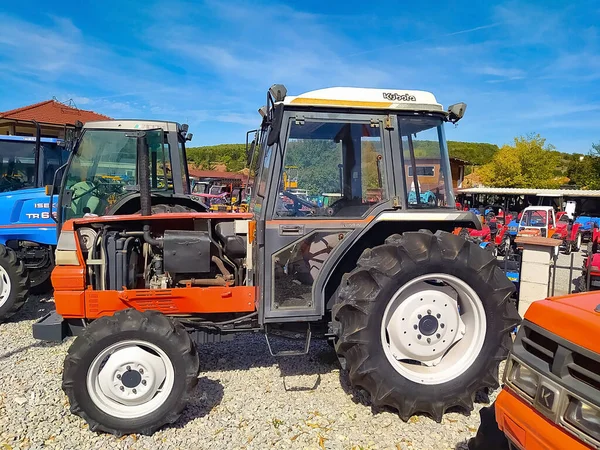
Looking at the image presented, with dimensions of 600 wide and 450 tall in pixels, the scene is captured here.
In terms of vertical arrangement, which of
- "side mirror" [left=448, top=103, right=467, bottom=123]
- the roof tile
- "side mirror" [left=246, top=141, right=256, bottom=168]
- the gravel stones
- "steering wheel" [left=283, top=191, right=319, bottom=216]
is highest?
the roof tile

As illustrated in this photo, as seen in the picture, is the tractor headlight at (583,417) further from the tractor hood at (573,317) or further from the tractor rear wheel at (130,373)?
the tractor rear wheel at (130,373)

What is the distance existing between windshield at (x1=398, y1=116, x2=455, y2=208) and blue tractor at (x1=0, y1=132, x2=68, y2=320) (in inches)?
178

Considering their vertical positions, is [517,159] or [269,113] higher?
[517,159]

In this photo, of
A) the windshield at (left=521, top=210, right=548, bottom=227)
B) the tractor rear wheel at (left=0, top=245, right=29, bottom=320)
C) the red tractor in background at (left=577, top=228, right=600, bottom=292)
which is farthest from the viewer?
the windshield at (left=521, top=210, right=548, bottom=227)

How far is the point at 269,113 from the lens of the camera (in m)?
3.52

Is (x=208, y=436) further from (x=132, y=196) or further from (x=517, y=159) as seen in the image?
(x=517, y=159)

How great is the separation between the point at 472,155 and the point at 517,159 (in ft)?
70.7

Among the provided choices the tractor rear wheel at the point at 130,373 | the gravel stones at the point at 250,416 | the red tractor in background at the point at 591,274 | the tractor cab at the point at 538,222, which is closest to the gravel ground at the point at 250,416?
the gravel stones at the point at 250,416

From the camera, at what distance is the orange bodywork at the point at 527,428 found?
1635mm

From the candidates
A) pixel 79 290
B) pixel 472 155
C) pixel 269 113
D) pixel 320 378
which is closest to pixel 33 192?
pixel 79 290

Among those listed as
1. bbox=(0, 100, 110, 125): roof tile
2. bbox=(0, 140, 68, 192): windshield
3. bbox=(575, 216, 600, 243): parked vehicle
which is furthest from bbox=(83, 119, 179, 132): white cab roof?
bbox=(0, 100, 110, 125): roof tile

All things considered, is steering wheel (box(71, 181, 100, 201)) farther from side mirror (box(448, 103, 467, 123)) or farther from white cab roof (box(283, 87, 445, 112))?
side mirror (box(448, 103, 467, 123))

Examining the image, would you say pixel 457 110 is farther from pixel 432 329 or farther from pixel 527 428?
pixel 527 428

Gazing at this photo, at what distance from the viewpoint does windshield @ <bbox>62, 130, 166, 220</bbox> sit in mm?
5742
